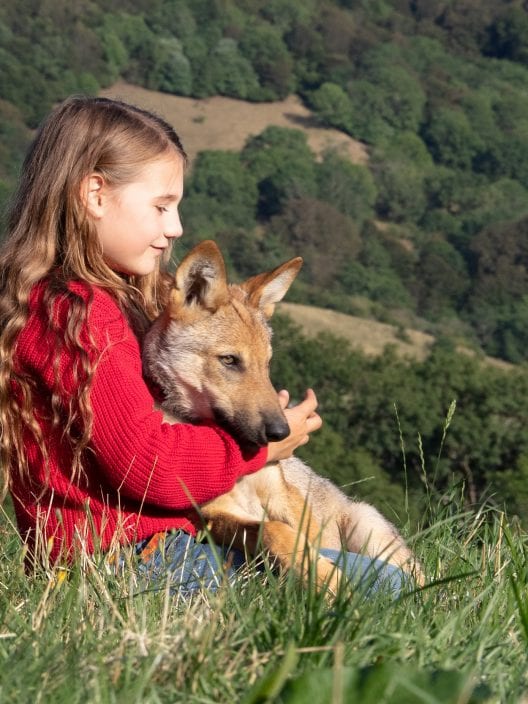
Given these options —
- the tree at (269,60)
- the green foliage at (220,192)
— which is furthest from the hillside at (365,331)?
the tree at (269,60)

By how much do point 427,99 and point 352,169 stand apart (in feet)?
83.3

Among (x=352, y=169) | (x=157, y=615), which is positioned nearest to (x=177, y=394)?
(x=157, y=615)

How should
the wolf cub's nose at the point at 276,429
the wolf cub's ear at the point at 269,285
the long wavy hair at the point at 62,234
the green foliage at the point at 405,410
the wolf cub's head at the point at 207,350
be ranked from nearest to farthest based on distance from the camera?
1. the long wavy hair at the point at 62,234
2. the wolf cub's nose at the point at 276,429
3. the wolf cub's head at the point at 207,350
4. the wolf cub's ear at the point at 269,285
5. the green foliage at the point at 405,410

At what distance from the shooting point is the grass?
2.60 meters

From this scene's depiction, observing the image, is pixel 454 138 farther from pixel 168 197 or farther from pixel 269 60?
pixel 168 197

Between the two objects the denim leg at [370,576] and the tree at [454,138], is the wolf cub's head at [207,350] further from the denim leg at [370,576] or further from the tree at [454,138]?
the tree at [454,138]

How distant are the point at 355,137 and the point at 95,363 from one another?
142 metres

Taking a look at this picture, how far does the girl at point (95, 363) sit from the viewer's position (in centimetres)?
450

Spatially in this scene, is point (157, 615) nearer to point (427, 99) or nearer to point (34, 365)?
point (34, 365)

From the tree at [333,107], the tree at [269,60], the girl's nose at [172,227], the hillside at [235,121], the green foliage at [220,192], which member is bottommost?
the green foliage at [220,192]

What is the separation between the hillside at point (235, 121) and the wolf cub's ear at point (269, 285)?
400 feet

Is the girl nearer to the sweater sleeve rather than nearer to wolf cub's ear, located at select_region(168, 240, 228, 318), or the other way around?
the sweater sleeve

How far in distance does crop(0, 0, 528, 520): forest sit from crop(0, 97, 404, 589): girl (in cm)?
6060

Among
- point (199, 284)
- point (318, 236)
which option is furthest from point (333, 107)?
point (199, 284)
